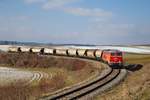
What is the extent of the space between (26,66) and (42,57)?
424 centimetres

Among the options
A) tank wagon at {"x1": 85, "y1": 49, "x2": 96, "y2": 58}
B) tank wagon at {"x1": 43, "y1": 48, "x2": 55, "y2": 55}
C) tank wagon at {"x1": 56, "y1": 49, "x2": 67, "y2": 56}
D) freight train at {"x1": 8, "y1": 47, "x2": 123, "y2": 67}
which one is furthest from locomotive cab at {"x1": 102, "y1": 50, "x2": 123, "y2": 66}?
tank wagon at {"x1": 43, "y1": 48, "x2": 55, "y2": 55}

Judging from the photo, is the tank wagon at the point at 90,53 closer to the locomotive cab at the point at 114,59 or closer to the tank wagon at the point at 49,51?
the tank wagon at the point at 49,51

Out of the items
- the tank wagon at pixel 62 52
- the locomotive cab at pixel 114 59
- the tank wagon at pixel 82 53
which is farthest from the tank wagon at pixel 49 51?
the locomotive cab at pixel 114 59

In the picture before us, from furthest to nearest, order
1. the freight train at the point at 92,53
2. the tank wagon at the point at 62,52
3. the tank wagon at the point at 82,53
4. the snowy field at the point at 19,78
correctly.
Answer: the tank wagon at the point at 62,52, the tank wagon at the point at 82,53, the freight train at the point at 92,53, the snowy field at the point at 19,78

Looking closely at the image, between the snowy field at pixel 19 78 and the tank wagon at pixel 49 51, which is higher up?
the tank wagon at pixel 49 51

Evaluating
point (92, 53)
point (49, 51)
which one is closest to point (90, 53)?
point (92, 53)

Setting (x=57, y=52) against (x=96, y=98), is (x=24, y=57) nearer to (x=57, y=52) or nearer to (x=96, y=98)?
(x=57, y=52)

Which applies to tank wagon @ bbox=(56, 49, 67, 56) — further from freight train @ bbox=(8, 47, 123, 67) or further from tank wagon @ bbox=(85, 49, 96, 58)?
tank wagon @ bbox=(85, 49, 96, 58)

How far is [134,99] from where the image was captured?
1966 centimetres

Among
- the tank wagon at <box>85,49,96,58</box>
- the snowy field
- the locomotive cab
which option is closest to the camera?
the snowy field

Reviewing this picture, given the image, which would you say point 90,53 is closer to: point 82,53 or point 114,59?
point 82,53

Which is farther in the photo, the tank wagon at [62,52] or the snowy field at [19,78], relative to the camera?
the tank wagon at [62,52]

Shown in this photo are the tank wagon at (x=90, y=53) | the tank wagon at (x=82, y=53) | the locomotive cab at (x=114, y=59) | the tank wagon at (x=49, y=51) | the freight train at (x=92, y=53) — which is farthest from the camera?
the tank wagon at (x=49, y=51)

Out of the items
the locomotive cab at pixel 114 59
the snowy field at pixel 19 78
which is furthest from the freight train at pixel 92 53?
the snowy field at pixel 19 78
